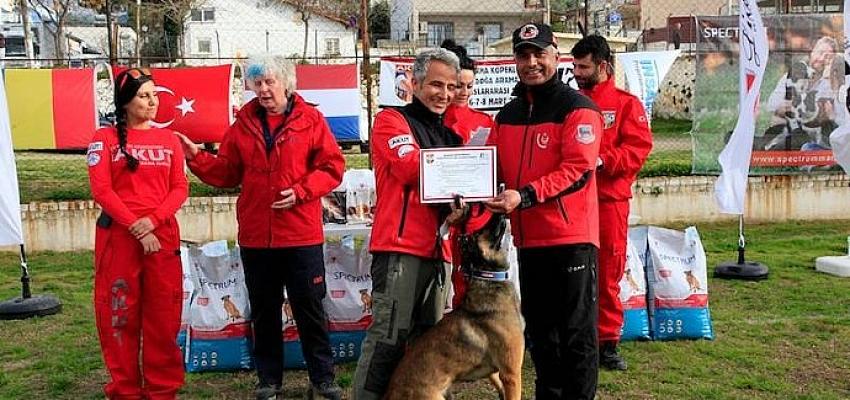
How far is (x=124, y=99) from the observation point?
4098 millimetres

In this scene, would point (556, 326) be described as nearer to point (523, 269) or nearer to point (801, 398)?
point (523, 269)

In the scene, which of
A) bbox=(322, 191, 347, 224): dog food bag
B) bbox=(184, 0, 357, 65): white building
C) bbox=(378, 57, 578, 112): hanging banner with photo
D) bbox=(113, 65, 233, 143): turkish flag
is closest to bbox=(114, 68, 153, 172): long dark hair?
bbox=(322, 191, 347, 224): dog food bag

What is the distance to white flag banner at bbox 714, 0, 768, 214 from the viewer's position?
6.84 meters

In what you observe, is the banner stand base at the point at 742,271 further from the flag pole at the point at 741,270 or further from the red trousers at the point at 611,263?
the red trousers at the point at 611,263

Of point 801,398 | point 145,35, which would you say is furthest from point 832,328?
point 145,35

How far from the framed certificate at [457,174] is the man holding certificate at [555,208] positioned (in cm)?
21

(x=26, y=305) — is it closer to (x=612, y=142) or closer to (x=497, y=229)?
(x=497, y=229)

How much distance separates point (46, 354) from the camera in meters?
5.52

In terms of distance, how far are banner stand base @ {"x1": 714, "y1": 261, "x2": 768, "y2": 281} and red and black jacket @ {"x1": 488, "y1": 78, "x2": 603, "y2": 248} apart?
3996 millimetres

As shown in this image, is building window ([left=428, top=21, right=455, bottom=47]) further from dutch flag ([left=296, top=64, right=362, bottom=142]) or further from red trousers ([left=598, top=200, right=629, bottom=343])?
red trousers ([left=598, top=200, right=629, bottom=343])

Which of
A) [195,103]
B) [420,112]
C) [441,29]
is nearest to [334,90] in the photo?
[195,103]

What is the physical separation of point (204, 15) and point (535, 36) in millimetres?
24211

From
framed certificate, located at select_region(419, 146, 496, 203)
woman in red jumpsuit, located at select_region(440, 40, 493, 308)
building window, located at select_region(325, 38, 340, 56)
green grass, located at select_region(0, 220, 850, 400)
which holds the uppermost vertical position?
building window, located at select_region(325, 38, 340, 56)

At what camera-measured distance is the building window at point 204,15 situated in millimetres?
25750
